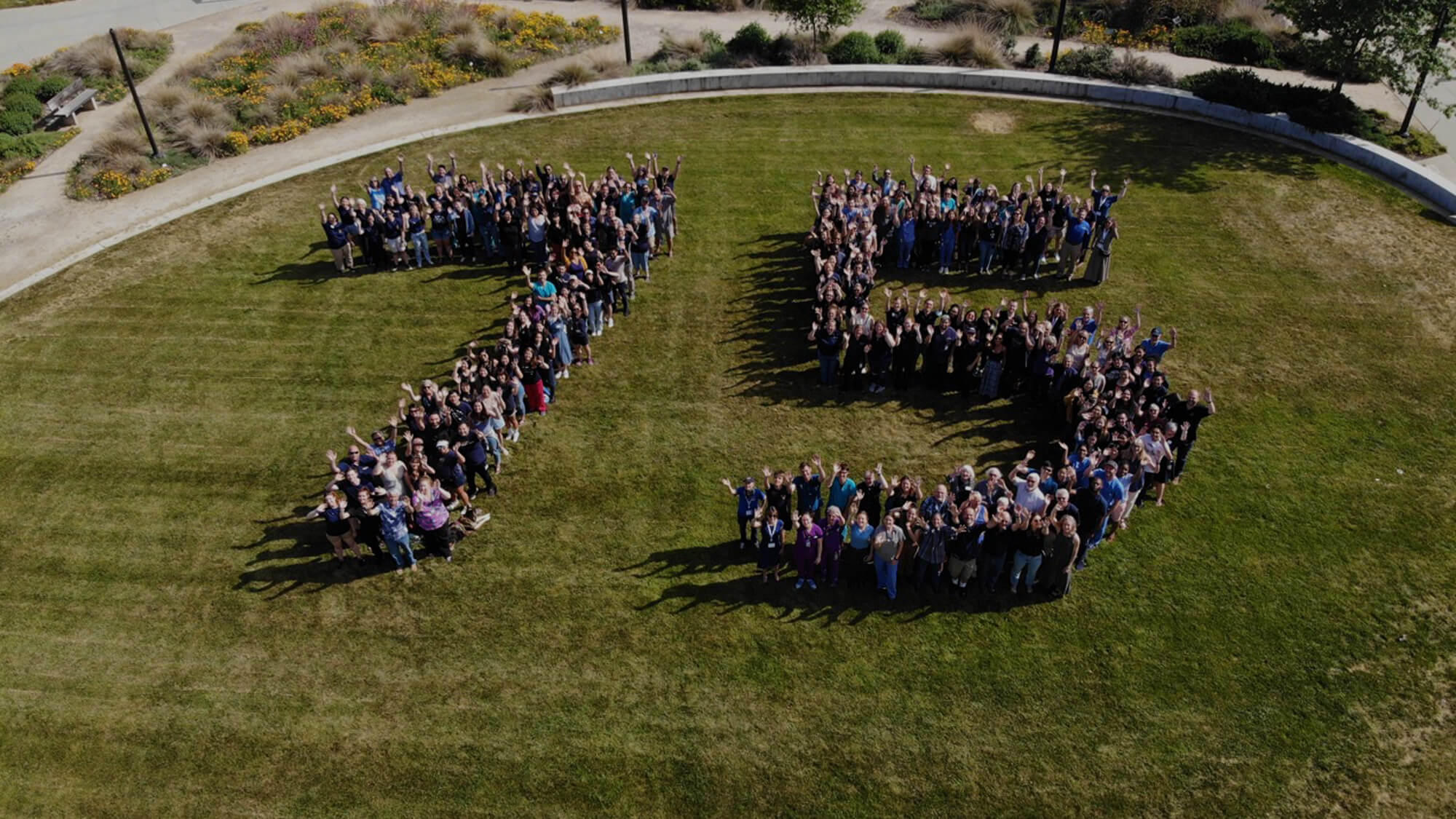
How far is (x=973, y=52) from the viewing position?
1063 inches

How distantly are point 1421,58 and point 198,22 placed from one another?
114 ft

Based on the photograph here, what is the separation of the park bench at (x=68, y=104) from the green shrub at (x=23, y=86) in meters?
0.54

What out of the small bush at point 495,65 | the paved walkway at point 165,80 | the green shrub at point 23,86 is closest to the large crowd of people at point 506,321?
the paved walkway at point 165,80

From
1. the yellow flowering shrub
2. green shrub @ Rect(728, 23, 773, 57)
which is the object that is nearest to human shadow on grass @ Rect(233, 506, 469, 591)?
the yellow flowering shrub

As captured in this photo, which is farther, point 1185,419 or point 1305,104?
point 1305,104

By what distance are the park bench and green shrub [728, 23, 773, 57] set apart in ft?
56.7

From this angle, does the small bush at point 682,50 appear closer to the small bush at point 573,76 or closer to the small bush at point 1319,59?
the small bush at point 573,76

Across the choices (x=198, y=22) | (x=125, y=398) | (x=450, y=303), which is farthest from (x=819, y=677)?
(x=198, y=22)

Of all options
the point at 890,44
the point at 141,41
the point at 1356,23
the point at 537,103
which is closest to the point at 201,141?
the point at 537,103

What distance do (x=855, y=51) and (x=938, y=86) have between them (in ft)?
8.63

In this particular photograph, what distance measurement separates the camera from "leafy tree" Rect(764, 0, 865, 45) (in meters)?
26.1

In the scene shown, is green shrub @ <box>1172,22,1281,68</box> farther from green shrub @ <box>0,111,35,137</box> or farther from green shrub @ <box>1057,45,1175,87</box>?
green shrub @ <box>0,111,35,137</box>

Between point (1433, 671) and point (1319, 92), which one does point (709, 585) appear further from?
point (1319, 92)

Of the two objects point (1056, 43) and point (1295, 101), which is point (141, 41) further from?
point (1295, 101)
